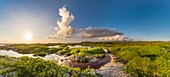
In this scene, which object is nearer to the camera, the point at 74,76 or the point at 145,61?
the point at 74,76

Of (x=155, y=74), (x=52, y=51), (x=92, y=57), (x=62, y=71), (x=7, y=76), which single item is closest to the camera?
(x=7, y=76)

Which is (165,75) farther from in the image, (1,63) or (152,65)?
(1,63)

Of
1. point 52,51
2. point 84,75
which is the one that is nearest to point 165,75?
point 84,75

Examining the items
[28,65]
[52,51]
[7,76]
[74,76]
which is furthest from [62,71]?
[52,51]

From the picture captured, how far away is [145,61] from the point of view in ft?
57.3

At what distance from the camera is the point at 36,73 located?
29.4 feet

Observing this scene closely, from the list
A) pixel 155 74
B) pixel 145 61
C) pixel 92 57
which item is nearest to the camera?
pixel 155 74

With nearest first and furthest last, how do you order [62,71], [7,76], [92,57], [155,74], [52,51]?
[7,76] → [62,71] → [155,74] → [92,57] → [52,51]

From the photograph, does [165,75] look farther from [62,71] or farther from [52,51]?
[52,51]

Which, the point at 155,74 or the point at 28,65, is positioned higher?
the point at 28,65

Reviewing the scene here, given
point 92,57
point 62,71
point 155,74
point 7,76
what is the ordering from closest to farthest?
1. point 7,76
2. point 62,71
3. point 155,74
4. point 92,57

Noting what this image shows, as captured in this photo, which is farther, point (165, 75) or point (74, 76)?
point (165, 75)

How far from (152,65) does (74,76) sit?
9.24 m

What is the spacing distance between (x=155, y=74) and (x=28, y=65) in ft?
33.6
